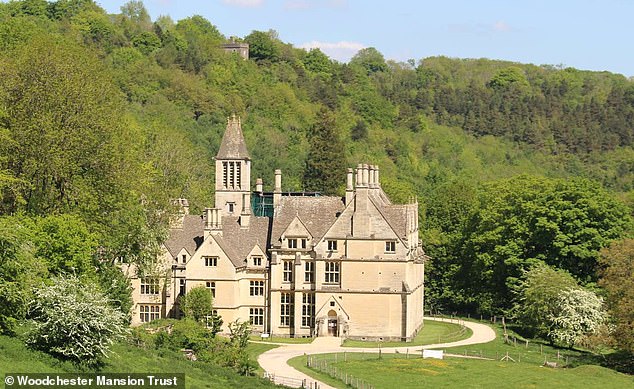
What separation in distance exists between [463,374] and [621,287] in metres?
13.5

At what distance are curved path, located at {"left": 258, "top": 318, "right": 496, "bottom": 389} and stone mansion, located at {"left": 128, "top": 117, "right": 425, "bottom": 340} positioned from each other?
2.56 meters

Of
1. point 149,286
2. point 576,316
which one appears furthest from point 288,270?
point 576,316

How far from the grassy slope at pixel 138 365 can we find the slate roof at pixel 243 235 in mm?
20422

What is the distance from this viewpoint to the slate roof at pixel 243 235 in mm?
72812

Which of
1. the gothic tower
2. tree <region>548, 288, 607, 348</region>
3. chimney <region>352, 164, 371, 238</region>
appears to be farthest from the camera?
the gothic tower

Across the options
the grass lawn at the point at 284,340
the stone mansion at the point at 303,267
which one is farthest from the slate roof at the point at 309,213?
the grass lawn at the point at 284,340

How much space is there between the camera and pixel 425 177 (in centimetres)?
13500

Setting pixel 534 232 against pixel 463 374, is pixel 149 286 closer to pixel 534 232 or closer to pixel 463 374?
pixel 463 374

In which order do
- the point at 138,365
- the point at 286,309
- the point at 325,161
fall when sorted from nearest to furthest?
the point at 138,365
the point at 286,309
the point at 325,161

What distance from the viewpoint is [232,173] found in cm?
7662

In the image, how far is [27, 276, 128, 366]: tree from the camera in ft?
139

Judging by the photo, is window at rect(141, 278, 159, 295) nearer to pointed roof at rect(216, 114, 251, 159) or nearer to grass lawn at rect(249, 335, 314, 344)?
grass lawn at rect(249, 335, 314, 344)

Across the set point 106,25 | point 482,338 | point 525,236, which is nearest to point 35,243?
point 482,338

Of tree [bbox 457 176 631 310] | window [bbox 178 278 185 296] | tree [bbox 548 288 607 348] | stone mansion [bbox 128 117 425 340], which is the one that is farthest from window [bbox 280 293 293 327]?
tree [bbox 457 176 631 310]
